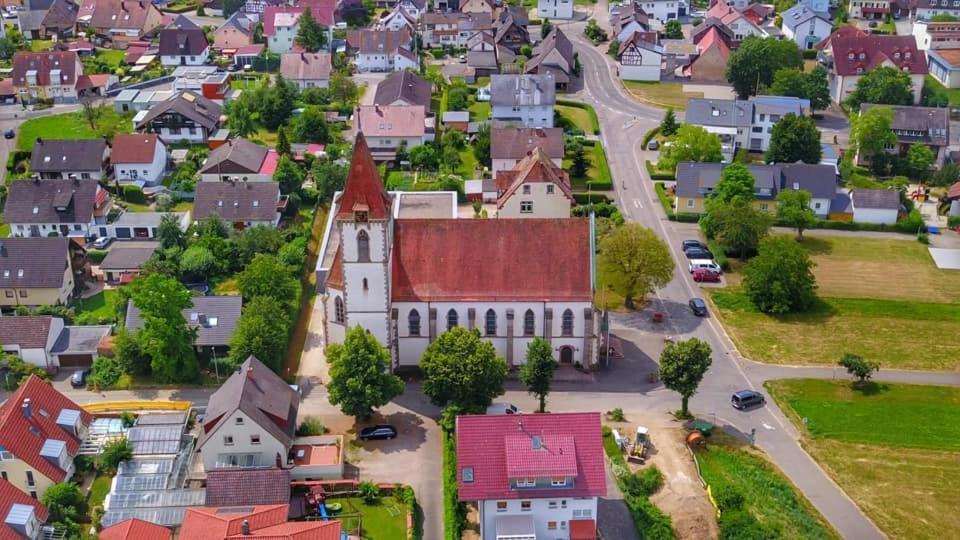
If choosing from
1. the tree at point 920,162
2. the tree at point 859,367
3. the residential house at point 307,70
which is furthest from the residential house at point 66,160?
the tree at point 920,162

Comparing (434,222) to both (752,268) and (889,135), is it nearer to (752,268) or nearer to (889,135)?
(752,268)

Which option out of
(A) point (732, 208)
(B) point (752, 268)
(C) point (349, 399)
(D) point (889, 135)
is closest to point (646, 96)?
(D) point (889, 135)

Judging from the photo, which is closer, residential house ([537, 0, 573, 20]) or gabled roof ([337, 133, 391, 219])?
gabled roof ([337, 133, 391, 219])

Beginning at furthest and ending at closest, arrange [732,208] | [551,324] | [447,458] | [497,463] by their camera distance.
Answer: [732,208] < [551,324] < [447,458] < [497,463]

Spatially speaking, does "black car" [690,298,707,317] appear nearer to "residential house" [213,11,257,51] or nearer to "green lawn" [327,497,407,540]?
"green lawn" [327,497,407,540]

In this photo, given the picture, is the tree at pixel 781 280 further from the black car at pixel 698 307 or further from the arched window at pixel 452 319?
the arched window at pixel 452 319

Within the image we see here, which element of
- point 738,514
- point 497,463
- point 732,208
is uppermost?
point 732,208

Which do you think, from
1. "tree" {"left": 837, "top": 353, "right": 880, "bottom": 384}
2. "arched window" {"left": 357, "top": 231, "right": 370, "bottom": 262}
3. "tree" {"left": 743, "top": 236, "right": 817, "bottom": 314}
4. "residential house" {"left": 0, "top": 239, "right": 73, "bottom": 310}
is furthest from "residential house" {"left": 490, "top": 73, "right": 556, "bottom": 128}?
"tree" {"left": 837, "top": 353, "right": 880, "bottom": 384}
